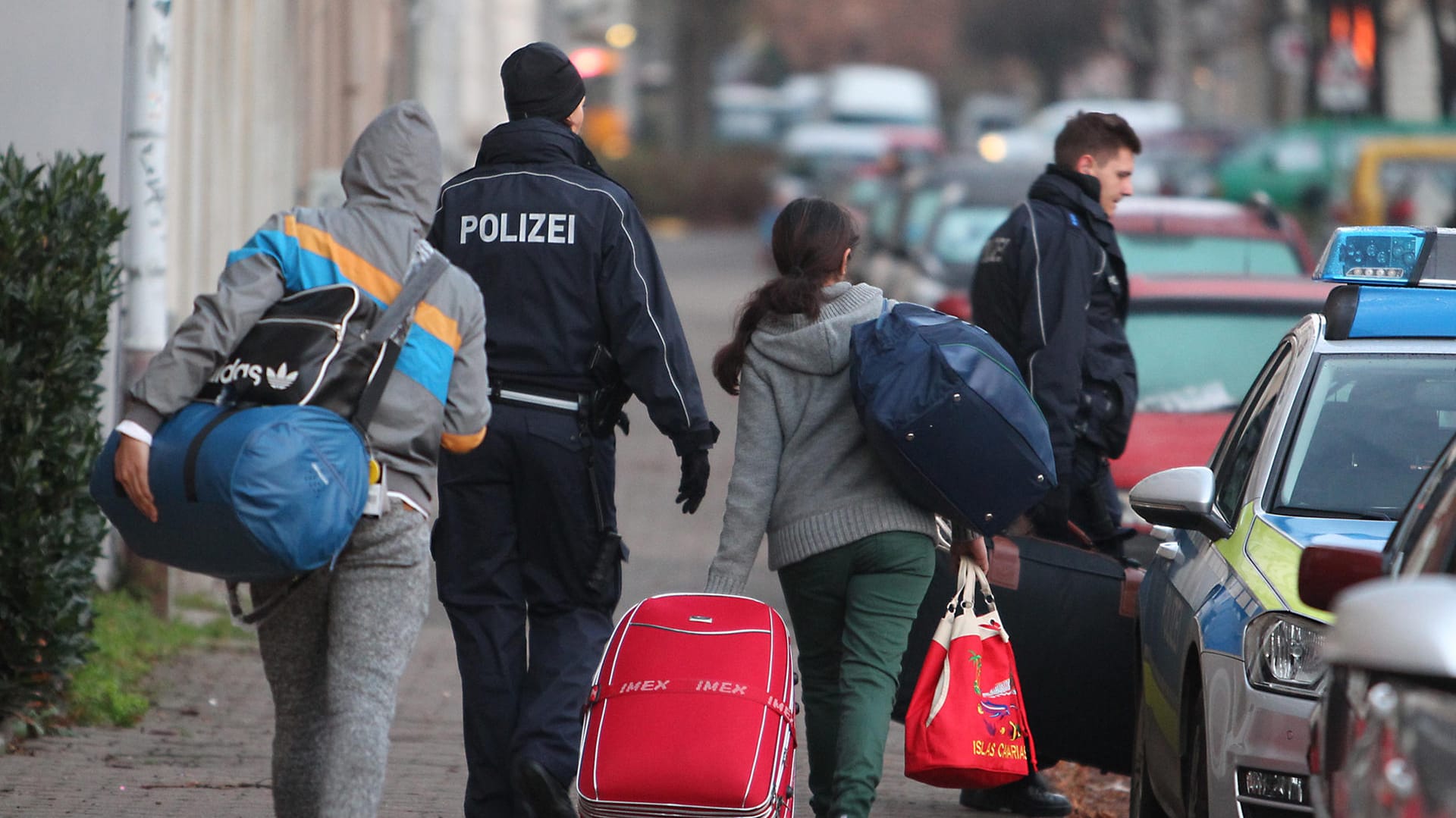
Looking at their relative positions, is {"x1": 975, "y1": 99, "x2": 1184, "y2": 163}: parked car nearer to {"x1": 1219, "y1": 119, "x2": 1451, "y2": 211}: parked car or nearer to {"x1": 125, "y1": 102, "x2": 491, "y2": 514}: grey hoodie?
{"x1": 1219, "y1": 119, "x2": 1451, "y2": 211}: parked car

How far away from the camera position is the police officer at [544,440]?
5453 mm

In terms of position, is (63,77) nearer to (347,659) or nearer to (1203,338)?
(347,659)

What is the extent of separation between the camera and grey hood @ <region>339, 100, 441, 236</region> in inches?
189

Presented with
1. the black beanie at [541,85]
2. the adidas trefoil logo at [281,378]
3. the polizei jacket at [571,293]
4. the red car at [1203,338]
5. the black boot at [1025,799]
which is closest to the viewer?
the adidas trefoil logo at [281,378]

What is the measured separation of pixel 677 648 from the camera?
5027mm

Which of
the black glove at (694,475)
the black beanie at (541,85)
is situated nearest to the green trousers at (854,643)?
the black glove at (694,475)

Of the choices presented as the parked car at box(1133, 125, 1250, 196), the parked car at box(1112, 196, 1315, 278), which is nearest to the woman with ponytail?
the parked car at box(1112, 196, 1315, 278)

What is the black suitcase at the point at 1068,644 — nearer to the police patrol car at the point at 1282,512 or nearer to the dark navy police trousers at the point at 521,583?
the police patrol car at the point at 1282,512

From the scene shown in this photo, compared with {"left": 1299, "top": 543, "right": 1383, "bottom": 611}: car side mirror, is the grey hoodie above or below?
above

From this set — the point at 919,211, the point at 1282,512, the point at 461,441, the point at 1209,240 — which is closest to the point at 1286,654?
the point at 1282,512

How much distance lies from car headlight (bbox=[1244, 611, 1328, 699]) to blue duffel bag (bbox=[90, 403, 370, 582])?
74.6 inches

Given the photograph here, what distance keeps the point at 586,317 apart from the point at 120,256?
3.84m

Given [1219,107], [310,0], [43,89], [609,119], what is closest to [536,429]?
[43,89]

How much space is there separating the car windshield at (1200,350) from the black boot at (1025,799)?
7.60 ft
